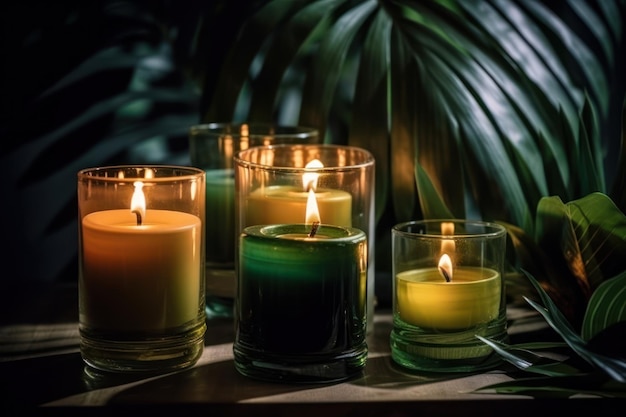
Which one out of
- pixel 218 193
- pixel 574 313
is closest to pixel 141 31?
pixel 218 193

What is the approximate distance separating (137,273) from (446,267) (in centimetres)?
24

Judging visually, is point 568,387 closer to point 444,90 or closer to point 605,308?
point 605,308

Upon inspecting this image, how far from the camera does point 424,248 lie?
786 millimetres

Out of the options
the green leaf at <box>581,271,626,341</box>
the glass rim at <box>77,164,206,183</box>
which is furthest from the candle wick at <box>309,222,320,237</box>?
the green leaf at <box>581,271,626,341</box>

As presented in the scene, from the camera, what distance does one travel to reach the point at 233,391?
707 mm

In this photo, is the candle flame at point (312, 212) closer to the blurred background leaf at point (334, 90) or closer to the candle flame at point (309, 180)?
the candle flame at point (309, 180)

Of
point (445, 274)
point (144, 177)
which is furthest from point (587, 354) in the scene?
point (144, 177)

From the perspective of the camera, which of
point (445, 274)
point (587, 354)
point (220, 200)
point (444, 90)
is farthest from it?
point (444, 90)

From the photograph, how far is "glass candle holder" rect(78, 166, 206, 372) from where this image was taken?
73 cm

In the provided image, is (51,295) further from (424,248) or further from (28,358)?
(424,248)

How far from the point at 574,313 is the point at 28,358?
47 cm

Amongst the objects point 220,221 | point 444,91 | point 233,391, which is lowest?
point 233,391

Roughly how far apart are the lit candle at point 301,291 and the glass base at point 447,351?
2.1 inches

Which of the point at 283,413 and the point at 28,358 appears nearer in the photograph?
the point at 283,413
